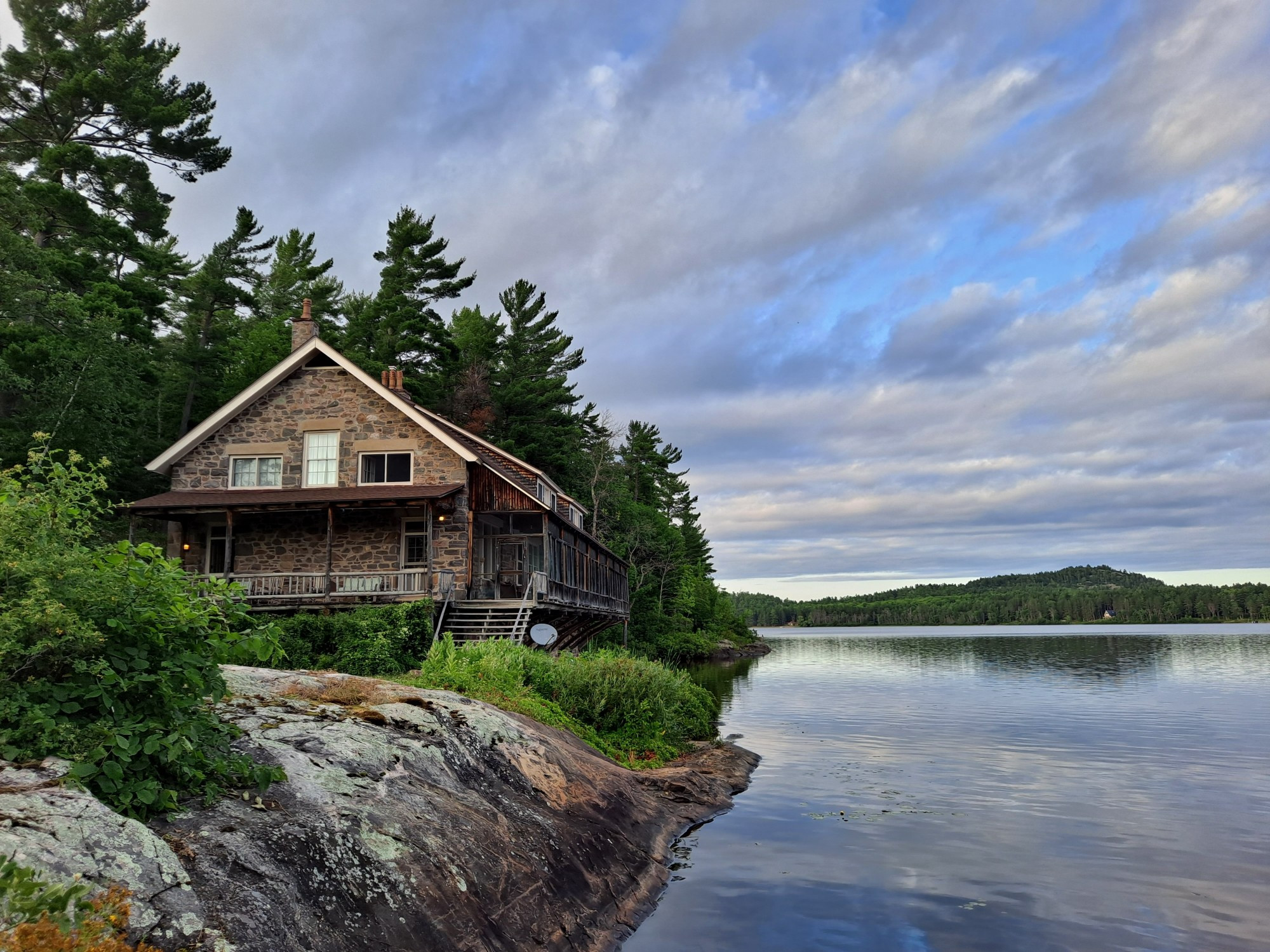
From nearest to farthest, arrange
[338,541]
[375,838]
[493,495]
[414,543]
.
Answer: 1. [375,838]
2. [338,541]
3. [414,543]
4. [493,495]

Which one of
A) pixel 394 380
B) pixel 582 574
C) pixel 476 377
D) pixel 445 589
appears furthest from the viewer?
pixel 476 377

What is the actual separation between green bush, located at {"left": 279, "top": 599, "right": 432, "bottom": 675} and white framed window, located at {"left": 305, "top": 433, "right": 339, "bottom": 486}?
557cm

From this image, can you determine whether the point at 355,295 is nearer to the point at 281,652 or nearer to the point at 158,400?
the point at 158,400

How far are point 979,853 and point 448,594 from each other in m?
17.7

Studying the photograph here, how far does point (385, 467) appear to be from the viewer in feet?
93.8

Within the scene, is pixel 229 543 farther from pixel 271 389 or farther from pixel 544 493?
pixel 544 493

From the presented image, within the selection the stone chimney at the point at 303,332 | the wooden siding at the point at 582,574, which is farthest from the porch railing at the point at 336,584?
the stone chimney at the point at 303,332

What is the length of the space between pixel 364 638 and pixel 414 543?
5.94 meters

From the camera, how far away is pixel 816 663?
219 feet

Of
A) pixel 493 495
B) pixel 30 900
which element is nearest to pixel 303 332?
pixel 493 495

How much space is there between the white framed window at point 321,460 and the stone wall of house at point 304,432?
0.17m

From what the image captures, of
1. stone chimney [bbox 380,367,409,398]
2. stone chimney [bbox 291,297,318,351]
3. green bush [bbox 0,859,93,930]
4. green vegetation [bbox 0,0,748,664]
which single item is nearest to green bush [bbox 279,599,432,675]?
green vegetation [bbox 0,0,748,664]

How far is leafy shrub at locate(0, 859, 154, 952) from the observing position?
3.29 metres

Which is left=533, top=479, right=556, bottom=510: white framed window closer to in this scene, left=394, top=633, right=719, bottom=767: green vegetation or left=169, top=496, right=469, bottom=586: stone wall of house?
left=169, top=496, right=469, bottom=586: stone wall of house
